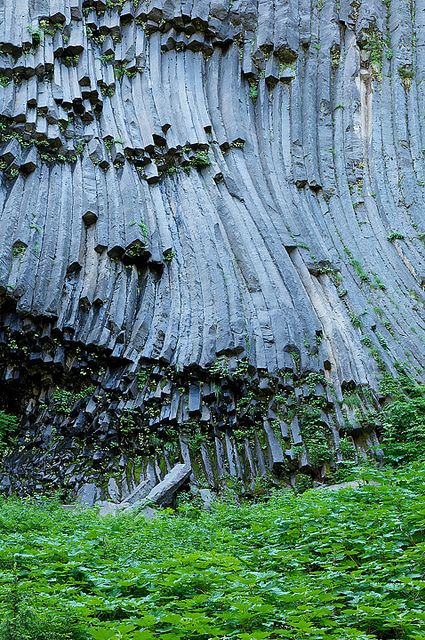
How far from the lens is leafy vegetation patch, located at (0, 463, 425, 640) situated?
15.1 ft

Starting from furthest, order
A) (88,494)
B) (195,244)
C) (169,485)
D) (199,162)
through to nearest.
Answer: (199,162) → (195,244) → (88,494) → (169,485)

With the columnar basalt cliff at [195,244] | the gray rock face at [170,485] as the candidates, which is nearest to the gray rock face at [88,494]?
the columnar basalt cliff at [195,244]

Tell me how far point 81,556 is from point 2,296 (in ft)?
27.5

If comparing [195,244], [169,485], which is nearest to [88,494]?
[169,485]

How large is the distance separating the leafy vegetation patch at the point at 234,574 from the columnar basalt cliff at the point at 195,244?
16.9ft

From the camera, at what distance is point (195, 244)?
15.8 metres

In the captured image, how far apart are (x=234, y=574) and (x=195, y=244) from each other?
10.6m

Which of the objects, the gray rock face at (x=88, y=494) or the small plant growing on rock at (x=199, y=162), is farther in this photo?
the small plant growing on rock at (x=199, y=162)

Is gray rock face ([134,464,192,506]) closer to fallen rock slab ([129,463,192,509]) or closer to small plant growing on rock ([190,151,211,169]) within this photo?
fallen rock slab ([129,463,192,509])

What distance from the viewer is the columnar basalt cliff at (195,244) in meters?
13.5

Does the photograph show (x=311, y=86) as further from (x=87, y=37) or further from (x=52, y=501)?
(x=52, y=501)

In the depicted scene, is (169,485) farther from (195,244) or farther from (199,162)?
(199,162)

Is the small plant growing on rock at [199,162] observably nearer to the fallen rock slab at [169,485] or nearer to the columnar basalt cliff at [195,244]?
the columnar basalt cliff at [195,244]

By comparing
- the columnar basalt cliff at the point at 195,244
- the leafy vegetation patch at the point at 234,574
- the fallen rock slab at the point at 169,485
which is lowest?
the leafy vegetation patch at the point at 234,574
